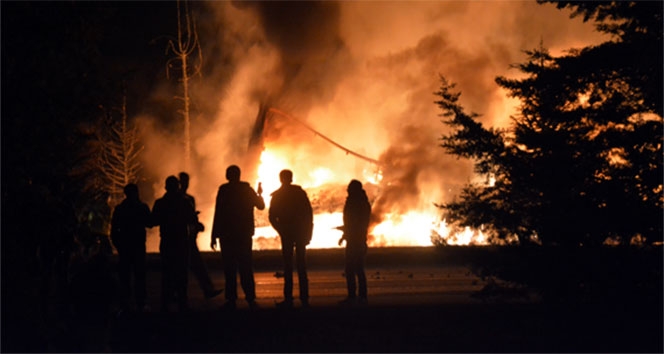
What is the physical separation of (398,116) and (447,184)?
4.64 m

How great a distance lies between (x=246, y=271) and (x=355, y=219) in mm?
1918

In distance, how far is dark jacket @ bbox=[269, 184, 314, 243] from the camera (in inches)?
422

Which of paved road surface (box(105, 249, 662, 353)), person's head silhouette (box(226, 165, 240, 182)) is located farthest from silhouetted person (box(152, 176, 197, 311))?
paved road surface (box(105, 249, 662, 353))

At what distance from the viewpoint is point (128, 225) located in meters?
10.6

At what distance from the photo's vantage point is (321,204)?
29188 millimetres

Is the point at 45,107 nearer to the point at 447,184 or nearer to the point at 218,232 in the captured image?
the point at 218,232

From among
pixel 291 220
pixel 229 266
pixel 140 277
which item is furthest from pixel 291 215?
pixel 140 277

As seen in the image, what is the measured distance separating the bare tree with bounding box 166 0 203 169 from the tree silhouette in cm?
2048

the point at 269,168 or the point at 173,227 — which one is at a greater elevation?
the point at 269,168

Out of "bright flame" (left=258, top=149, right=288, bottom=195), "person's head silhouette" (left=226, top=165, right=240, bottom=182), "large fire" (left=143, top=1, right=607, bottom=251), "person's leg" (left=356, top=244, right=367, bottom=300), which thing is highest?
"large fire" (left=143, top=1, right=607, bottom=251)

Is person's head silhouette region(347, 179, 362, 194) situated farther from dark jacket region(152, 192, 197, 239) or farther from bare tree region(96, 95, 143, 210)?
bare tree region(96, 95, 143, 210)

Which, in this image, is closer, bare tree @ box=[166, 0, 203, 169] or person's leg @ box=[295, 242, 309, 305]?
person's leg @ box=[295, 242, 309, 305]

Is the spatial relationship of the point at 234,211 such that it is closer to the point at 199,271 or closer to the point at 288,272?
the point at 288,272

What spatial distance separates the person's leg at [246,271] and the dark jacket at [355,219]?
1.61 meters
